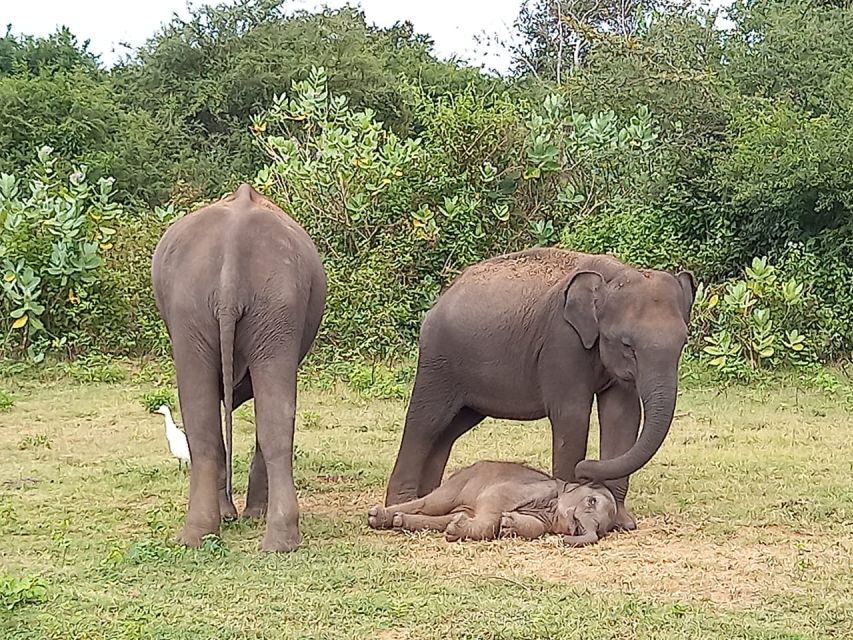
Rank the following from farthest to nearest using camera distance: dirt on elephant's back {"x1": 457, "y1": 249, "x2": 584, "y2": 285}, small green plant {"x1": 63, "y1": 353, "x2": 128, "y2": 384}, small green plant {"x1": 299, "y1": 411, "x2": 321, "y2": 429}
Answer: small green plant {"x1": 63, "y1": 353, "x2": 128, "y2": 384} < small green plant {"x1": 299, "y1": 411, "x2": 321, "y2": 429} < dirt on elephant's back {"x1": 457, "y1": 249, "x2": 584, "y2": 285}

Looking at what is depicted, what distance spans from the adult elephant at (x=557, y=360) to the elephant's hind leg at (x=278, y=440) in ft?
4.43

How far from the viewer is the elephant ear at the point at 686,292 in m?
7.38

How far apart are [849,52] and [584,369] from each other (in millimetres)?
10935

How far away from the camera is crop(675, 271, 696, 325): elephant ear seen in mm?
7375

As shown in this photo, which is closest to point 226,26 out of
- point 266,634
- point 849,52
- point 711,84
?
point 711,84

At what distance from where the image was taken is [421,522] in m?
7.04

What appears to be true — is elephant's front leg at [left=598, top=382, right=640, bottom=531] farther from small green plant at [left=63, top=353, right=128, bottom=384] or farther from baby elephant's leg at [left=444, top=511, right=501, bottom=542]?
small green plant at [left=63, top=353, right=128, bottom=384]

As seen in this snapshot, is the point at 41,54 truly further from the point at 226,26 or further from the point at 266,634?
the point at 266,634

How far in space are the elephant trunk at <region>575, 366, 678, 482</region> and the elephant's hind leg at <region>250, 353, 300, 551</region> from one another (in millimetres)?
1595

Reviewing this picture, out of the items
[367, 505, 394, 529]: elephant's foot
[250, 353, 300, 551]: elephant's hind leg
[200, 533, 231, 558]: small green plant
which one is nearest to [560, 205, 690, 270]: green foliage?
[367, 505, 394, 529]: elephant's foot

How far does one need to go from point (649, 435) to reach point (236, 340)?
2259 mm

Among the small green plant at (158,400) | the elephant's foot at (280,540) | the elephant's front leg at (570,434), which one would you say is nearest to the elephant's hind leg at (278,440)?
the elephant's foot at (280,540)

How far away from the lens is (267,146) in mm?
17812

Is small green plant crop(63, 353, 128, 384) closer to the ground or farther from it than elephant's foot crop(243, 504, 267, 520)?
farther from it
